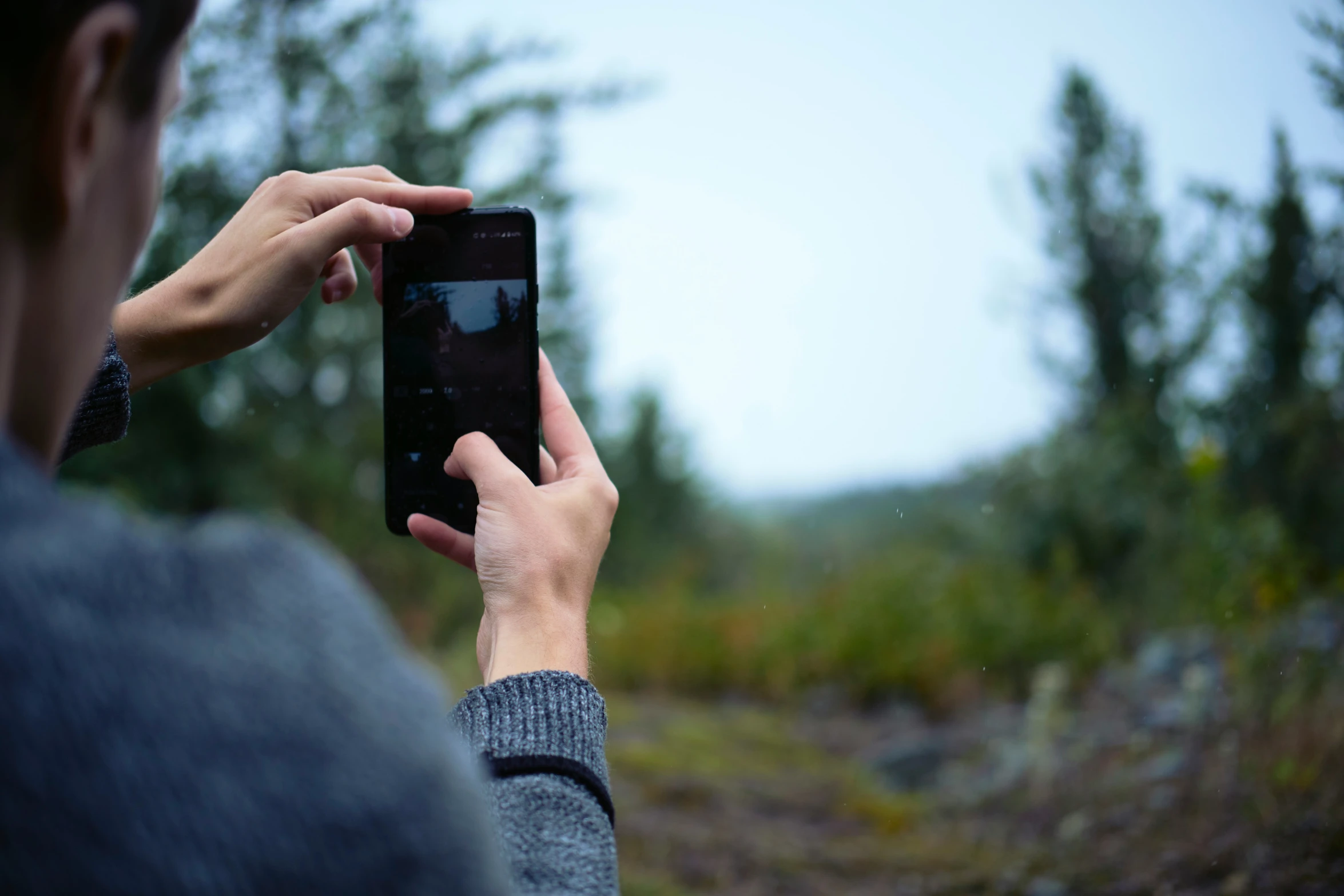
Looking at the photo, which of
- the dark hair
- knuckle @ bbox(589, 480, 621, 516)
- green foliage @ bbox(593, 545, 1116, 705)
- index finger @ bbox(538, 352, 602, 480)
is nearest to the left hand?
index finger @ bbox(538, 352, 602, 480)

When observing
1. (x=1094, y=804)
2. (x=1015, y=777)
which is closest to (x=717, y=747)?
(x=1015, y=777)

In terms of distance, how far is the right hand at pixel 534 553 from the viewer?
2.62ft

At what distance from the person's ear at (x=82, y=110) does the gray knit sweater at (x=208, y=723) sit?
13 cm

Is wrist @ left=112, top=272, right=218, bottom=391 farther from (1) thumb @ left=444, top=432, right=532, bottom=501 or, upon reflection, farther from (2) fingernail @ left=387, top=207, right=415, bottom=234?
(1) thumb @ left=444, top=432, right=532, bottom=501

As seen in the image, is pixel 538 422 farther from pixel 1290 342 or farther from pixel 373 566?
pixel 373 566

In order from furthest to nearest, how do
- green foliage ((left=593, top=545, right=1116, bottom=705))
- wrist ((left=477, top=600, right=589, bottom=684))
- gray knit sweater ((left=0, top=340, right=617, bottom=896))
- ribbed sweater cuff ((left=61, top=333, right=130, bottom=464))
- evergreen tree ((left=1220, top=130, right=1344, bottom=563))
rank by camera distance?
green foliage ((left=593, top=545, right=1116, bottom=705))
evergreen tree ((left=1220, top=130, right=1344, bottom=563))
ribbed sweater cuff ((left=61, top=333, right=130, bottom=464))
wrist ((left=477, top=600, right=589, bottom=684))
gray knit sweater ((left=0, top=340, right=617, bottom=896))

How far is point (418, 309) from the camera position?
1126mm

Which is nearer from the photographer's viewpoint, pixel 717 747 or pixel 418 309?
pixel 418 309

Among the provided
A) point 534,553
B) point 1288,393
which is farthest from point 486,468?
point 1288,393

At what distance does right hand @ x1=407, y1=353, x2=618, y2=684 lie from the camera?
2.62 feet

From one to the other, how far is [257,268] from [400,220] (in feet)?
0.58

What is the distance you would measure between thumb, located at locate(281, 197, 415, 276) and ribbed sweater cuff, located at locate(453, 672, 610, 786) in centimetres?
52

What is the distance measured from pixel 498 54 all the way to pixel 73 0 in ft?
13.9

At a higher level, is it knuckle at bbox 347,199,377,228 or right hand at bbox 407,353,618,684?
knuckle at bbox 347,199,377,228
